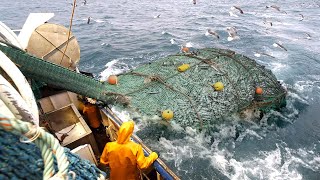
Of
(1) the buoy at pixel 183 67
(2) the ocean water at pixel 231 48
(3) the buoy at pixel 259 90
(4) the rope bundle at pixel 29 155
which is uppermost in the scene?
(4) the rope bundle at pixel 29 155

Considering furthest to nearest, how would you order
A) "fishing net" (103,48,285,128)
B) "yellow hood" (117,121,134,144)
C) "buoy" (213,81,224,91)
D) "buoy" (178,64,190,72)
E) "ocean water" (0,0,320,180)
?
"ocean water" (0,0,320,180) < "buoy" (178,64,190,72) < "buoy" (213,81,224,91) < "fishing net" (103,48,285,128) < "yellow hood" (117,121,134,144)

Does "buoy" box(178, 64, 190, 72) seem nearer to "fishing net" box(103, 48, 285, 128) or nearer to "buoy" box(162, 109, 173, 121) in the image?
"fishing net" box(103, 48, 285, 128)

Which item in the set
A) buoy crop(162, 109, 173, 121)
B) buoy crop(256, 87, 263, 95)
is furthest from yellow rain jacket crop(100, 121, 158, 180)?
buoy crop(256, 87, 263, 95)

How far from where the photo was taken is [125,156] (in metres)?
4.37

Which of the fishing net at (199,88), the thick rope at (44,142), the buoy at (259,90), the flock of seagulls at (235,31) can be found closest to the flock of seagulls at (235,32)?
the flock of seagulls at (235,31)

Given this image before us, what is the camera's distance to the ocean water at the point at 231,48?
825 centimetres

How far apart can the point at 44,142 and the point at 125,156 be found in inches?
128

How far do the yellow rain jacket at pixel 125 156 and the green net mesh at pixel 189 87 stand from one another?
2.27m

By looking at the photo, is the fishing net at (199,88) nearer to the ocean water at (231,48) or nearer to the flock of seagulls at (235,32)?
the ocean water at (231,48)

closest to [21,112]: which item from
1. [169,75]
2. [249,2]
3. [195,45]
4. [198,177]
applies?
[169,75]

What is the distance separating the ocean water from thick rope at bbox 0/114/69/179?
229 inches

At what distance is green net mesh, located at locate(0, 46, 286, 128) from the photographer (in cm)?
639

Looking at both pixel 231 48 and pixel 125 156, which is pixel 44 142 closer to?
pixel 125 156

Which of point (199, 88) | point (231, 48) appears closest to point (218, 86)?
point (199, 88)
